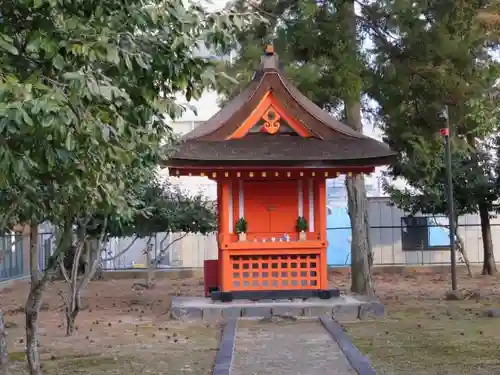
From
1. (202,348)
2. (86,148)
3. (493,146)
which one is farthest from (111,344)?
A: (493,146)

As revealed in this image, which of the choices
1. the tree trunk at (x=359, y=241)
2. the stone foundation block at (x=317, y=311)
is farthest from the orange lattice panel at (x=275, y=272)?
the tree trunk at (x=359, y=241)

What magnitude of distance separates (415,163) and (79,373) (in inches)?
534

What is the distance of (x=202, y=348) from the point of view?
10422 millimetres

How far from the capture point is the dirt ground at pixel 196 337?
8938 mm

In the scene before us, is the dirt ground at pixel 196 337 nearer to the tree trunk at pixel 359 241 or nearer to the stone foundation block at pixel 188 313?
the stone foundation block at pixel 188 313

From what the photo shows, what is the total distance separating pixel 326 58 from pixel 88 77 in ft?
40.2

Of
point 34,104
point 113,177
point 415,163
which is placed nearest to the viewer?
point 34,104

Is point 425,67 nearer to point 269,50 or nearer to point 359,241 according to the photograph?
point 269,50

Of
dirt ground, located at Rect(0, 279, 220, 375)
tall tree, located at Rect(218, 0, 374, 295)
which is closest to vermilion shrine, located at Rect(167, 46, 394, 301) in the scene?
tall tree, located at Rect(218, 0, 374, 295)

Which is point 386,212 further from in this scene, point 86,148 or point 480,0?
point 86,148

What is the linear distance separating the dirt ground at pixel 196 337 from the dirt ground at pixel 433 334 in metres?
0.01

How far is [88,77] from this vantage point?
4.26 m

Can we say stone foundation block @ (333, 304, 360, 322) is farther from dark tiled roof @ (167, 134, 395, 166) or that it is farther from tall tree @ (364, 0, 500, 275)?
tall tree @ (364, 0, 500, 275)

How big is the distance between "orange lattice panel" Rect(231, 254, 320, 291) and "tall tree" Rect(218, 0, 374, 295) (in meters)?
2.47
